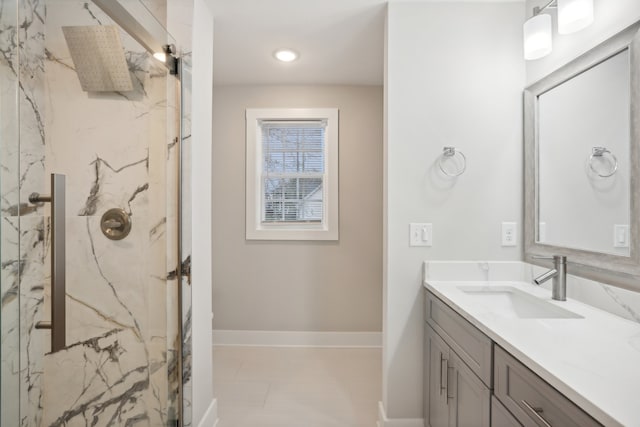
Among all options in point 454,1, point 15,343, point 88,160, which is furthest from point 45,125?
point 454,1

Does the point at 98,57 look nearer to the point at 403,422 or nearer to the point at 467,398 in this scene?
the point at 467,398

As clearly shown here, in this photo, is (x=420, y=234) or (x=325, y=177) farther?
(x=325, y=177)

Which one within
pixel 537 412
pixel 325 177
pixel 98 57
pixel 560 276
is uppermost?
pixel 98 57

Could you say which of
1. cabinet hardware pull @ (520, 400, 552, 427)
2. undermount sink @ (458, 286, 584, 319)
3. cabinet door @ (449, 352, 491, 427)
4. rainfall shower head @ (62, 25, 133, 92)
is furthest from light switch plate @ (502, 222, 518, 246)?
rainfall shower head @ (62, 25, 133, 92)

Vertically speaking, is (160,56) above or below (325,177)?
above

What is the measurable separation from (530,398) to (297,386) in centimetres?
184

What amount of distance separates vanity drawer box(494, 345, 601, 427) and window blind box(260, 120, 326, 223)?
2.30 m

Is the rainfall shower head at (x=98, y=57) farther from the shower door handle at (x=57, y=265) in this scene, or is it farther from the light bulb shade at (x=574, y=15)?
the light bulb shade at (x=574, y=15)

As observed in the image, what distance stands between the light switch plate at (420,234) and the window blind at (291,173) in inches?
57.2

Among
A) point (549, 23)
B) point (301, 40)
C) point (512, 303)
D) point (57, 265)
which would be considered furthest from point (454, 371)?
point (301, 40)

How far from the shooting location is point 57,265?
1062 mm

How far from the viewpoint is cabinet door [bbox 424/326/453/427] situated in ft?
5.16

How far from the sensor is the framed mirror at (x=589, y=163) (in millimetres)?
1307

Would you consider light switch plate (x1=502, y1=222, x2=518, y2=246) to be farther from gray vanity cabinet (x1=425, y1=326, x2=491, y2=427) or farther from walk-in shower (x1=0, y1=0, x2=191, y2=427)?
walk-in shower (x1=0, y1=0, x2=191, y2=427)
